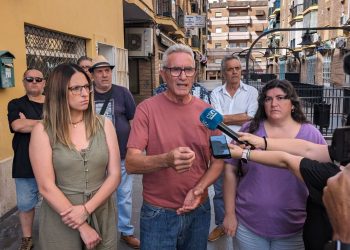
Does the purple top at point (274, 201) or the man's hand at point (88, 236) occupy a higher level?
the purple top at point (274, 201)

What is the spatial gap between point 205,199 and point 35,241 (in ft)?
7.67

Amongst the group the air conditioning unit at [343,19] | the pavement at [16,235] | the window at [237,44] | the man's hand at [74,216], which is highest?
the window at [237,44]

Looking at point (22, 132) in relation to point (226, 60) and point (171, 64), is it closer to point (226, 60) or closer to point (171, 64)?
point (171, 64)

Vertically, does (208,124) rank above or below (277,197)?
above

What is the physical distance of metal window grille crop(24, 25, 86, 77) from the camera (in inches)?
221

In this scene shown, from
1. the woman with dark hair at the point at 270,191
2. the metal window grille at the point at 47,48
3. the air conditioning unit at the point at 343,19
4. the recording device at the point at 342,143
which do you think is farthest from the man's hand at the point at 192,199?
the air conditioning unit at the point at 343,19

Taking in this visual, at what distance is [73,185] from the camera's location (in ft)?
7.87

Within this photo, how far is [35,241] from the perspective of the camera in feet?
13.0

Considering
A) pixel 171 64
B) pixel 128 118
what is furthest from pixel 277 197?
pixel 128 118

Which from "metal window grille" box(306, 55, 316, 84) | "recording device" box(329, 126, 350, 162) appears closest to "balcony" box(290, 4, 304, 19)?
"metal window grille" box(306, 55, 316, 84)

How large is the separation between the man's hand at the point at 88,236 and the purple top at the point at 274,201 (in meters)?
1.00

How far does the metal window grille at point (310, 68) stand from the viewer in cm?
3406

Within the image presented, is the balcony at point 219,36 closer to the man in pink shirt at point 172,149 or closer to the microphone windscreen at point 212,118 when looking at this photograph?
the man in pink shirt at point 172,149

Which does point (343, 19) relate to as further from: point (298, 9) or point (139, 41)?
point (298, 9)
